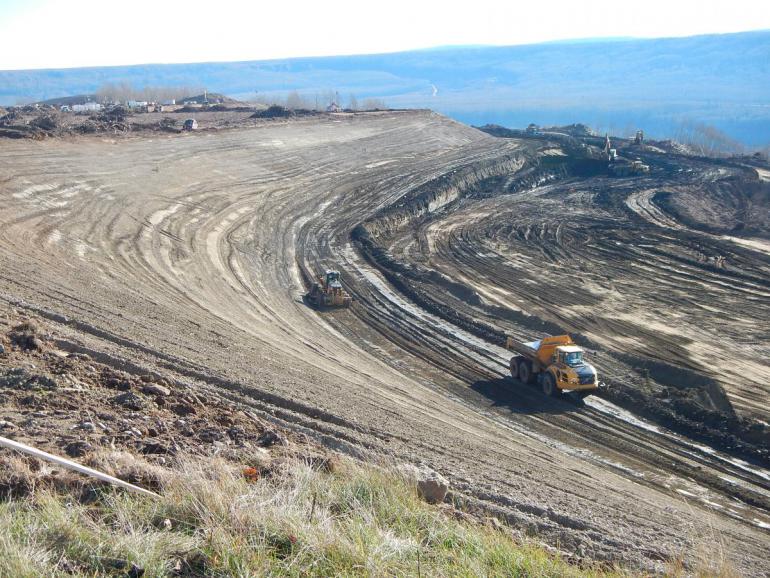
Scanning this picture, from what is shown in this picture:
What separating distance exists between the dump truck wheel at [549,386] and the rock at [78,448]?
13674mm

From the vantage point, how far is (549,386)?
→ 20.6 meters

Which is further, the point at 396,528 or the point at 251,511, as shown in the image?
the point at 396,528

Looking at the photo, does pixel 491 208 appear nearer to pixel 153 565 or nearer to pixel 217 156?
pixel 217 156

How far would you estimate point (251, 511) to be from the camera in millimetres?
7297

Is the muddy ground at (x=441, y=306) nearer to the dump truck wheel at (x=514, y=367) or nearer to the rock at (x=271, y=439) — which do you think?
the dump truck wheel at (x=514, y=367)

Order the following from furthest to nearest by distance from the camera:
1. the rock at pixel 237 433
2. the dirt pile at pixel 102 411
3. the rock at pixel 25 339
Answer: the rock at pixel 25 339 < the rock at pixel 237 433 < the dirt pile at pixel 102 411

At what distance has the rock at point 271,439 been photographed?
11508 millimetres

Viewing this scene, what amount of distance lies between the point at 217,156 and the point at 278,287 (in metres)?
24.0

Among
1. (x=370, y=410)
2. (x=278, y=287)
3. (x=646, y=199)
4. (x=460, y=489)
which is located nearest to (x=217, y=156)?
(x=278, y=287)

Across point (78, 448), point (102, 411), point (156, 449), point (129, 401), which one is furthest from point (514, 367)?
point (78, 448)

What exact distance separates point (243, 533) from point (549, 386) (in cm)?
1480

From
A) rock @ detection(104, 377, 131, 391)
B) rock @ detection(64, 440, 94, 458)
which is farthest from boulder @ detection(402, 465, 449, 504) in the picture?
rock @ detection(104, 377, 131, 391)

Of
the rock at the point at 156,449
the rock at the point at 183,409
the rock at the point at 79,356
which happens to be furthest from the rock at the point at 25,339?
the rock at the point at 156,449

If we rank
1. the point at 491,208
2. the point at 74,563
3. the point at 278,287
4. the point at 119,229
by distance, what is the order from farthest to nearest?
the point at 491,208 → the point at 119,229 → the point at 278,287 → the point at 74,563
